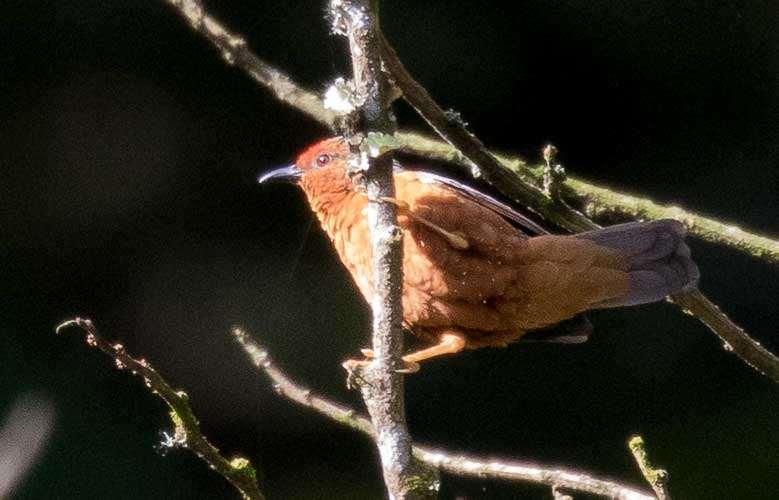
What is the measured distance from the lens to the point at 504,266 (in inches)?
124

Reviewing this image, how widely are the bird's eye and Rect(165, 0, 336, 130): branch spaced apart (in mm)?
103

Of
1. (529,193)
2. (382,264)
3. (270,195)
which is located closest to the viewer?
(382,264)

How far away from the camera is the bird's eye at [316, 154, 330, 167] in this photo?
351 cm

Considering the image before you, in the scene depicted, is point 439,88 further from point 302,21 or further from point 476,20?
point 302,21

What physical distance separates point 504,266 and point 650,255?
0.41 metres

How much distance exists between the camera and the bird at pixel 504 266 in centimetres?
314

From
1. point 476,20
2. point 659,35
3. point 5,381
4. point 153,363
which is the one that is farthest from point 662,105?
point 5,381

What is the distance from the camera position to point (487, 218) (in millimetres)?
3217

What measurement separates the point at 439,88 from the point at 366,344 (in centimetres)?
99

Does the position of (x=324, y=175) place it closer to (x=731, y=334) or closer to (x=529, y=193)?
(x=529, y=193)

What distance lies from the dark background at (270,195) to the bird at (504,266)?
3.28ft

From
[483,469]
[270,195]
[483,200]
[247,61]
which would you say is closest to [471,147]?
[483,200]

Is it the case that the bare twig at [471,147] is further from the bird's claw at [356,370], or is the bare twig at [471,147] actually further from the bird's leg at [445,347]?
the bird's claw at [356,370]

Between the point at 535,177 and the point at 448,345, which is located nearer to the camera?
the point at 448,345
